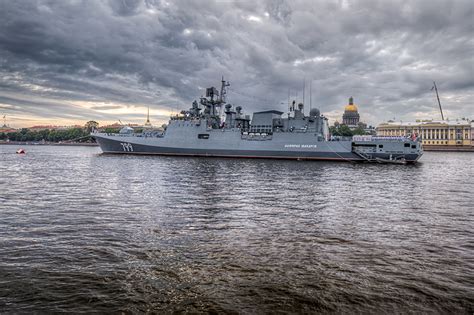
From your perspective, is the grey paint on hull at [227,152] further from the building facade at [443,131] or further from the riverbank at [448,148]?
the building facade at [443,131]

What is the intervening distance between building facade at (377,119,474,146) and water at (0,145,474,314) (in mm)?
145063

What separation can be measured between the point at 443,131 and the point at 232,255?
161 metres

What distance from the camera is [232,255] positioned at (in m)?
8.71

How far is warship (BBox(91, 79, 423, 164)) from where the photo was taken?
52844 millimetres

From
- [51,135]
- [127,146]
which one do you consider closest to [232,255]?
[127,146]

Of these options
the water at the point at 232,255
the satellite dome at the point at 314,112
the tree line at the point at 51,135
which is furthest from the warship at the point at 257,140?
the tree line at the point at 51,135

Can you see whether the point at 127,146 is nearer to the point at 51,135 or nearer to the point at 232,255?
the point at 232,255

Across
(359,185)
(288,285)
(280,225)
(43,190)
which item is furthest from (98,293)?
(359,185)

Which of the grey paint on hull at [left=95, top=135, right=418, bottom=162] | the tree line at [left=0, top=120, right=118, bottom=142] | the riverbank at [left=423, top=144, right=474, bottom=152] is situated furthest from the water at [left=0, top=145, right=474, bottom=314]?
the tree line at [left=0, top=120, right=118, bottom=142]

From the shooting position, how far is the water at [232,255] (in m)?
6.25

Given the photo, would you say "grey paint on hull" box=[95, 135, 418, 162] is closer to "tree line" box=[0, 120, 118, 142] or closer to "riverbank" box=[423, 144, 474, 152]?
"riverbank" box=[423, 144, 474, 152]

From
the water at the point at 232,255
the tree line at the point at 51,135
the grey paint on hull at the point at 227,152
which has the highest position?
the tree line at the point at 51,135

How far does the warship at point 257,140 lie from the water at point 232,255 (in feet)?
121

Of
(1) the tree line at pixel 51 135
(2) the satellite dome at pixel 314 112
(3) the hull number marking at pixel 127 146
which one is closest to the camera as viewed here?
(2) the satellite dome at pixel 314 112
